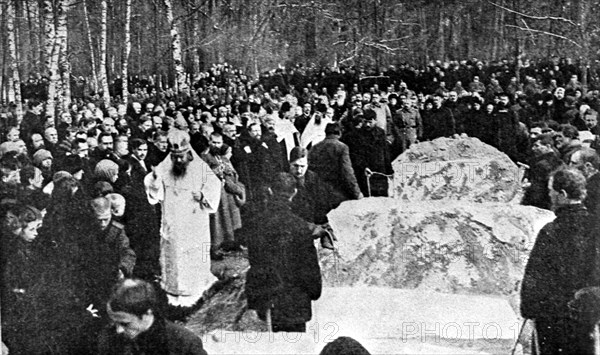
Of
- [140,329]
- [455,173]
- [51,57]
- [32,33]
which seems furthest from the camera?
[51,57]

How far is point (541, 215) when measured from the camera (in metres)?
6.35

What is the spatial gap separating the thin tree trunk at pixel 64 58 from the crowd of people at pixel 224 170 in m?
0.10

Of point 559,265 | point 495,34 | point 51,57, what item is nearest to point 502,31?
point 495,34

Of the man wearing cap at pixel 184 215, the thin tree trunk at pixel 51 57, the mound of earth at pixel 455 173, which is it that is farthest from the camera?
the thin tree trunk at pixel 51 57

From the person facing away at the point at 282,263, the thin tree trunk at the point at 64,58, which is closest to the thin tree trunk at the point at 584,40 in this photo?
the person facing away at the point at 282,263

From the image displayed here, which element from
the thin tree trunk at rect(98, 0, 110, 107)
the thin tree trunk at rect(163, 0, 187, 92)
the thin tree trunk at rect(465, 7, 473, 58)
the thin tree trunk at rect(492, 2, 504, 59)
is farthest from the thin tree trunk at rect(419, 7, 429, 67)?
the thin tree trunk at rect(98, 0, 110, 107)

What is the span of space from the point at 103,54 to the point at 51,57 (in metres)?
0.44

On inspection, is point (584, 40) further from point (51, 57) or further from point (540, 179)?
A: point (51, 57)

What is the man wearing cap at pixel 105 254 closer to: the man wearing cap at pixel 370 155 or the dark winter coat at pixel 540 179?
the man wearing cap at pixel 370 155

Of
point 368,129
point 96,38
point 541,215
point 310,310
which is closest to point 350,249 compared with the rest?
point 310,310

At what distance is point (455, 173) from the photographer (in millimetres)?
6543

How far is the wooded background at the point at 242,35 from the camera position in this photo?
6598 mm

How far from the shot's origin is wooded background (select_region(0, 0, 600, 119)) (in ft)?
21.6

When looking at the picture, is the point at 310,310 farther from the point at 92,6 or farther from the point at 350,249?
the point at 92,6
